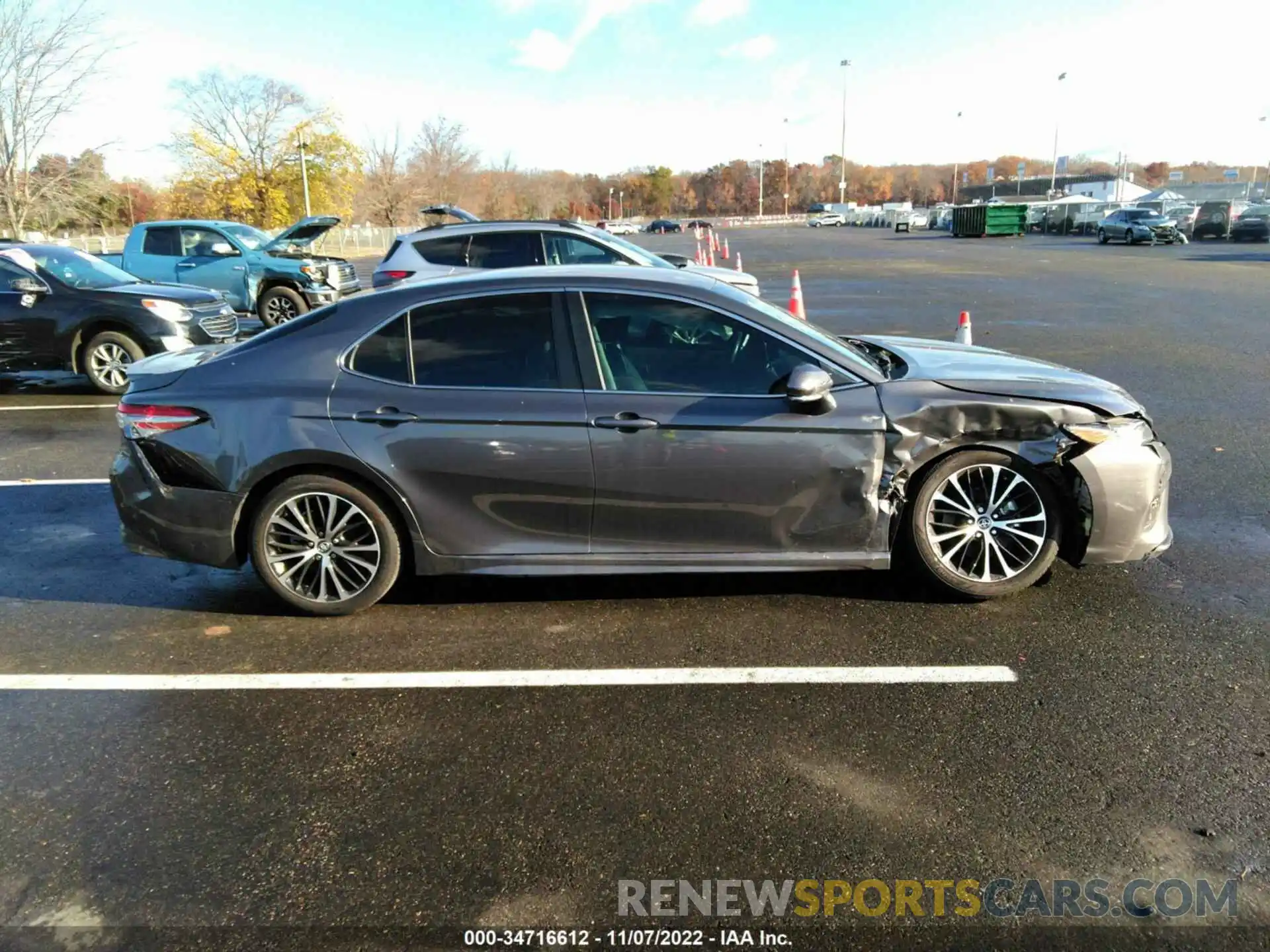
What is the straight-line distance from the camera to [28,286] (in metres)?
9.91

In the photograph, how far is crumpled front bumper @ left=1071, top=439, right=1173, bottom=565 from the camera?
420cm

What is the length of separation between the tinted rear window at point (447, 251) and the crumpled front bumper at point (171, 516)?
Result: 7.14 metres

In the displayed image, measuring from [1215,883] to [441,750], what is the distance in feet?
8.08

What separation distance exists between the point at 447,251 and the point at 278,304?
562 centimetres

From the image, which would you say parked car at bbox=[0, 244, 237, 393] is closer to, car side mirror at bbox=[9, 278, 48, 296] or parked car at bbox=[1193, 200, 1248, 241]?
car side mirror at bbox=[9, 278, 48, 296]

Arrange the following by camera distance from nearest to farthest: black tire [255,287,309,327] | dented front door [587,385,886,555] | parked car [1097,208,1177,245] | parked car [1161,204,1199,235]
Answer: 1. dented front door [587,385,886,555]
2. black tire [255,287,309,327]
3. parked car [1097,208,1177,245]
4. parked car [1161,204,1199,235]

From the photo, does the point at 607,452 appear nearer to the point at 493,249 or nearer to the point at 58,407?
the point at 493,249

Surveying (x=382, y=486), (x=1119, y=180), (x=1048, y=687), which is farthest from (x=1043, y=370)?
(x=1119, y=180)

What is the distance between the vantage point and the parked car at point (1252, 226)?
3816 centimetres

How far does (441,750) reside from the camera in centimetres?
331

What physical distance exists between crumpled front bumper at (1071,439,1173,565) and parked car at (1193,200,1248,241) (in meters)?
43.6

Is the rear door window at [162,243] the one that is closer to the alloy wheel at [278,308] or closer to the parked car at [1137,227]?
the alloy wheel at [278,308]

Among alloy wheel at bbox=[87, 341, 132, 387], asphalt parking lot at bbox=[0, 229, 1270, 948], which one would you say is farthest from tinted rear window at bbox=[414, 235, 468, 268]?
asphalt parking lot at bbox=[0, 229, 1270, 948]

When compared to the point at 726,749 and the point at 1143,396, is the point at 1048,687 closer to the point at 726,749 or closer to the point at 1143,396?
the point at 726,749
